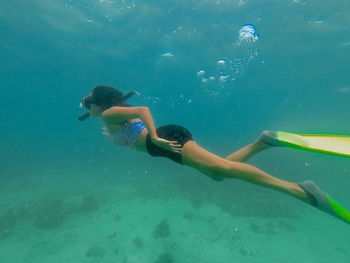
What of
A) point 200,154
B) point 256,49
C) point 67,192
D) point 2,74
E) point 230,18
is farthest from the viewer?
point 2,74

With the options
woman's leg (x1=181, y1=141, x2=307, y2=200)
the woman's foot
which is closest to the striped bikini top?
woman's leg (x1=181, y1=141, x2=307, y2=200)

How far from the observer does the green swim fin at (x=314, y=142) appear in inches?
105

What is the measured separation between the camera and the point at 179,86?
37.6m

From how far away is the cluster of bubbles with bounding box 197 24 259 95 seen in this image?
63.5 ft

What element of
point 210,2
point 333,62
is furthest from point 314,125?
point 210,2

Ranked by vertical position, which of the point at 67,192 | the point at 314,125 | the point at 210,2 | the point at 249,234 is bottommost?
the point at 67,192

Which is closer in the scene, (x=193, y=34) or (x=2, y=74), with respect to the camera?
(x=193, y=34)

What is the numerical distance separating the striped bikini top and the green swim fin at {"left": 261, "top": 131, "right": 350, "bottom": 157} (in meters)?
2.42

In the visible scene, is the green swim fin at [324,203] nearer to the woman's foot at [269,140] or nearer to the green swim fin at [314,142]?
the green swim fin at [314,142]

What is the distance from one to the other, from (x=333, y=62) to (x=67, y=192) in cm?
3202

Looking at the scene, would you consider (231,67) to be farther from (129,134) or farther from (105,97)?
(129,134)

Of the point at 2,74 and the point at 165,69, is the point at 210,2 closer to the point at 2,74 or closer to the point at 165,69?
the point at 165,69

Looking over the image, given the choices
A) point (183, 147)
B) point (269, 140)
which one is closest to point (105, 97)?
point (183, 147)

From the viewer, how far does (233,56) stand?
2359cm
